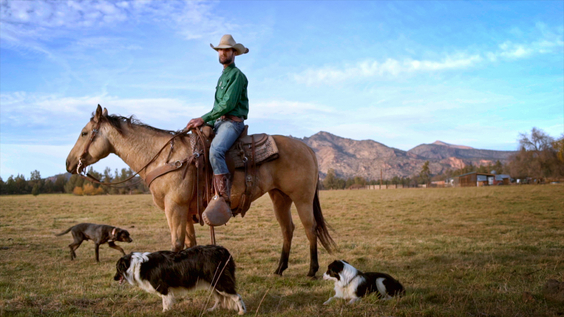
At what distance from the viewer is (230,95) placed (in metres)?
5.41

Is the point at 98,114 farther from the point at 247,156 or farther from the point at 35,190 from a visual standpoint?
the point at 35,190

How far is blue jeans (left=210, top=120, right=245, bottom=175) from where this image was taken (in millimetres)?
5211

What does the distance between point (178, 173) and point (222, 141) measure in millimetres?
781

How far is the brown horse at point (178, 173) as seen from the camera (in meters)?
5.06

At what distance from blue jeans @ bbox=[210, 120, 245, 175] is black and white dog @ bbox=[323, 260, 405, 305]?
2.13m

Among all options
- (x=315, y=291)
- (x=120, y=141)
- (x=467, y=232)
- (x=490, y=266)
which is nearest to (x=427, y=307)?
(x=315, y=291)

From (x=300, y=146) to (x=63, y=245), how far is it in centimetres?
908

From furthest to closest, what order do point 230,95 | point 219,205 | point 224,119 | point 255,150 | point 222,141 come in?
point 255,150 → point 224,119 → point 230,95 → point 222,141 → point 219,205

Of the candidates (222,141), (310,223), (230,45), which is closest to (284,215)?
(310,223)

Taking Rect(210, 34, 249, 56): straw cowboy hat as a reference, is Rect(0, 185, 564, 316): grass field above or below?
below

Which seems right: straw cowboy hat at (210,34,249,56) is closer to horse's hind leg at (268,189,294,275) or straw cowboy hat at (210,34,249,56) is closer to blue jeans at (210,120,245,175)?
blue jeans at (210,120,245,175)

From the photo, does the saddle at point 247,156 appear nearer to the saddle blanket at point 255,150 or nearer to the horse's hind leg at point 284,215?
the saddle blanket at point 255,150

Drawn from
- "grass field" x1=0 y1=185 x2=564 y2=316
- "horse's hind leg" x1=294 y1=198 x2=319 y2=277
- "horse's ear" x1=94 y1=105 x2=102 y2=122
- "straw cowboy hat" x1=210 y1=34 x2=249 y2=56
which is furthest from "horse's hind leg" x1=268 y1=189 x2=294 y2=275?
"horse's ear" x1=94 y1=105 x2=102 y2=122

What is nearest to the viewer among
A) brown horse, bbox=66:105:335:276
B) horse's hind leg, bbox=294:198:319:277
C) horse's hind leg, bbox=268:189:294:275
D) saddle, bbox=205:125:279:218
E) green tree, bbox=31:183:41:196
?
brown horse, bbox=66:105:335:276
